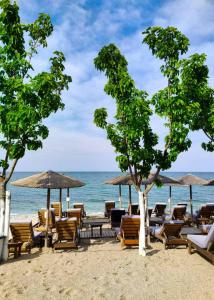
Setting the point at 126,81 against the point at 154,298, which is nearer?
the point at 154,298

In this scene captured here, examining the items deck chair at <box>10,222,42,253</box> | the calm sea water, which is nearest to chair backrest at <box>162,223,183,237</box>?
deck chair at <box>10,222,42,253</box>

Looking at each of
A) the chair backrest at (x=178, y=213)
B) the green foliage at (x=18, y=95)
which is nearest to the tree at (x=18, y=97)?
the green foliage at (x=18, y=95)

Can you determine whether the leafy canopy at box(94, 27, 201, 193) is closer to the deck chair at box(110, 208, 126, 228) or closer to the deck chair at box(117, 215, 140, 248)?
the deck chair at box(117, 215, 140, 248)

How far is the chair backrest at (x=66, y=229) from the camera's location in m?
9.90

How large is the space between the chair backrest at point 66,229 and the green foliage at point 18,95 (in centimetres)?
253

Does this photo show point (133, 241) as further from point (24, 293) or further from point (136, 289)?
point (24, 293)

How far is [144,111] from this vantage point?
31.3 ft

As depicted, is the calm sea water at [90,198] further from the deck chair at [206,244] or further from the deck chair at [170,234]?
the deck chair at [206,244]

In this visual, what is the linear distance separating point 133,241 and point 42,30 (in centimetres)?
758

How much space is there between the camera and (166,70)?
1021 cm

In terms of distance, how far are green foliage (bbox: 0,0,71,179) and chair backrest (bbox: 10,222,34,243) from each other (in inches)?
73.2

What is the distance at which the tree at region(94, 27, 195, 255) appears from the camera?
949 cm

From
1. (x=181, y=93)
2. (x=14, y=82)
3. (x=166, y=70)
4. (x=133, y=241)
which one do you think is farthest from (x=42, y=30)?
(x=133, y=241)

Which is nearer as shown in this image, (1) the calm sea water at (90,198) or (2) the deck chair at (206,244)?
(2) the deck chair at (206,244)
